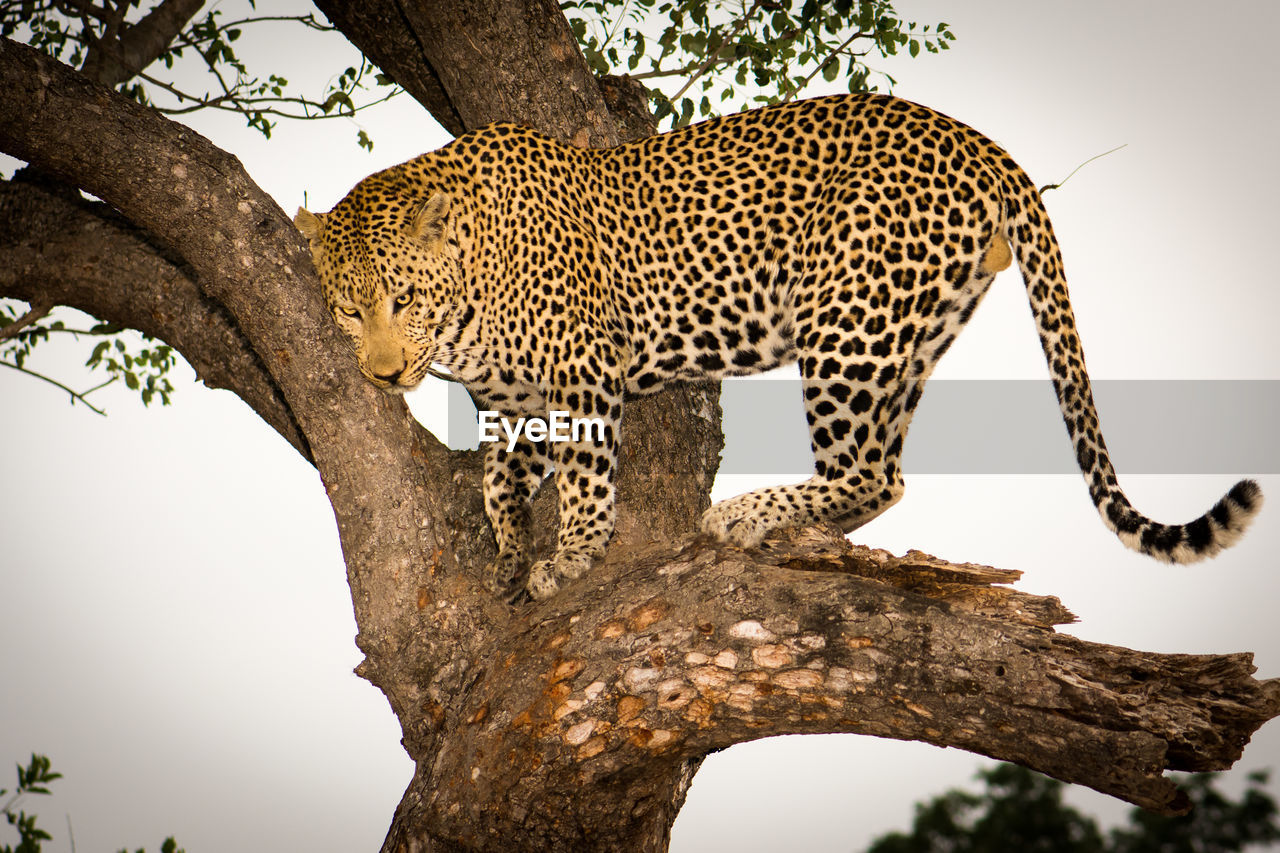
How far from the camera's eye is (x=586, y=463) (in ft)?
16.4

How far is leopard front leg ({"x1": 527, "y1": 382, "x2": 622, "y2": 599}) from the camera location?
195 inches

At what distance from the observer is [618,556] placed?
4.58 meters

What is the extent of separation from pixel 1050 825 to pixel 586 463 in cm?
523

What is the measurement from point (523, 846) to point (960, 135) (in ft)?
11.6

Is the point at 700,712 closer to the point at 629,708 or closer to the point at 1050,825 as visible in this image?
the point at 629,708

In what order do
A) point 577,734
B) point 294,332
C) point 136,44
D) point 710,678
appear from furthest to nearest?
point 136,44 → point 294,332 → point 577,734 → point 710,678

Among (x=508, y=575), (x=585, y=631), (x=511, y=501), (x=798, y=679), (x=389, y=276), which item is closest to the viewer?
(x=798, y=679)

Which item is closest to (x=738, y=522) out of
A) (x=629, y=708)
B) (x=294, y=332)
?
(x=629, y=708)

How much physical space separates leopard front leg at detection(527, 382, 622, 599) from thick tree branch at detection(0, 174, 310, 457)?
152cm

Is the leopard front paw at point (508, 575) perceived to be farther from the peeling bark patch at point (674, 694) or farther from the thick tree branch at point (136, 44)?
the thick tree branch at point (136, 44)


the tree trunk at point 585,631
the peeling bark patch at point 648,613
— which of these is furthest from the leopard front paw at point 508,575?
the peeling bark patch at point 648,613

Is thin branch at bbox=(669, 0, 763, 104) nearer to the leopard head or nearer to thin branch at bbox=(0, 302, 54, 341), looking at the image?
the leopard head

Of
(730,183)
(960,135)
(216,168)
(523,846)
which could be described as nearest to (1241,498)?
(960,135)

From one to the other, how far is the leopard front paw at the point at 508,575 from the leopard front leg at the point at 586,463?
0.35m
